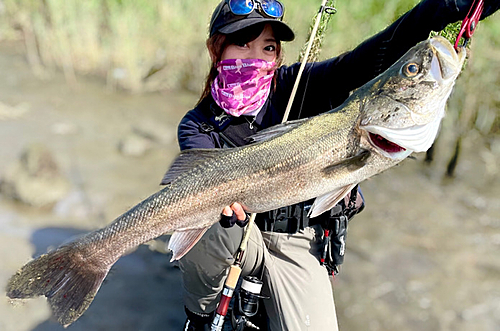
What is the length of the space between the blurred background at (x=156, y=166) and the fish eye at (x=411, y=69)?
6.88 ft

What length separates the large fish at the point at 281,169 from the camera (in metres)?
1.87

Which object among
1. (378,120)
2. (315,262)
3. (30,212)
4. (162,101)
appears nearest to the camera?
(378,120)

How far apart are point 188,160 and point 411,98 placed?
1257mm

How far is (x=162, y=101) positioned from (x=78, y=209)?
2917 millimetres

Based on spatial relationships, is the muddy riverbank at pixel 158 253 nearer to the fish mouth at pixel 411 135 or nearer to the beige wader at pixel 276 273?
the beige wader at pixel 276 273

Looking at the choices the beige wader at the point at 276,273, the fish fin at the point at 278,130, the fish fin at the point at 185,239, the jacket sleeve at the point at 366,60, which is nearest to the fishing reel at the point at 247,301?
the beige wader at the point at 276,273

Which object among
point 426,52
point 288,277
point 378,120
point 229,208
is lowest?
point 288,277

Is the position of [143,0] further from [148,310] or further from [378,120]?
[378,120]

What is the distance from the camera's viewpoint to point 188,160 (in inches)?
90.0

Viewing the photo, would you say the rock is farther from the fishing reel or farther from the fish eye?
the fish eye

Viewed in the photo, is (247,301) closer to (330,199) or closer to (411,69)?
(330,199)

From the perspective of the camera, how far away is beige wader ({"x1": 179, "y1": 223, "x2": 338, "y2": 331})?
2553mm

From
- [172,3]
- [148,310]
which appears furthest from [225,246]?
[172,3]

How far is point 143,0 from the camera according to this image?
7.16m
